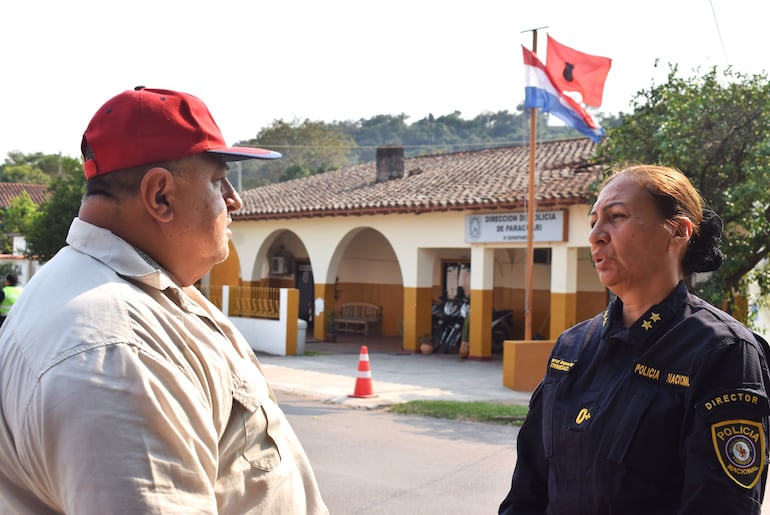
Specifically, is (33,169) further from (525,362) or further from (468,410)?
(468,410)

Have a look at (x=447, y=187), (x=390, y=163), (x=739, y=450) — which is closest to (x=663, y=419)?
(x=739, y=450)

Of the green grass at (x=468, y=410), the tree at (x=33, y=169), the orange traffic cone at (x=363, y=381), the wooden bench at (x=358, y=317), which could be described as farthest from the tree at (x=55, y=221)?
the tree at (x=33, y=169)

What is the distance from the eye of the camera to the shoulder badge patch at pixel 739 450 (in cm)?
200

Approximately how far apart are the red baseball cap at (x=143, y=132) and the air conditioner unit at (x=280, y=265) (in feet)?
77.7

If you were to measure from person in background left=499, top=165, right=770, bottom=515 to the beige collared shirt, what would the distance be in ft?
2.98

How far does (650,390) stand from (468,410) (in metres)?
8.44

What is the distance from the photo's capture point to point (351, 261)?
80.9ft

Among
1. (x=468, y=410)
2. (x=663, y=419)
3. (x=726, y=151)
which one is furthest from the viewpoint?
(x=726, y=151)

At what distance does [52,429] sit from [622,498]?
1.46 meters

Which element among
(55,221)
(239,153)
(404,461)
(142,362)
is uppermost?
(55,221)

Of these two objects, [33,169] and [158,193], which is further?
[33,169]

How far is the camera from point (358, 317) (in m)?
23.5

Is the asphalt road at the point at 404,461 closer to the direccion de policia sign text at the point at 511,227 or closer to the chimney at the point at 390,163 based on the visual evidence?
the direccion de policia sign text at the point at 511,227

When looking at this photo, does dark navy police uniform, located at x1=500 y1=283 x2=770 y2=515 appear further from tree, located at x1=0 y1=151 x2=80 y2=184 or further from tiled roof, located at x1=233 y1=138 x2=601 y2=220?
tree, located at x1=0 y1=151 x2=80 y2=184
